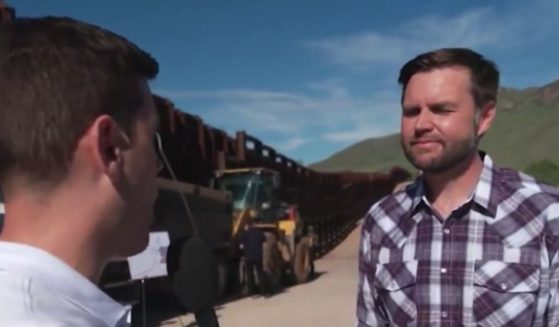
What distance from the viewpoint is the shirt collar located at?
2.29 m

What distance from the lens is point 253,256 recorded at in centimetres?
1625

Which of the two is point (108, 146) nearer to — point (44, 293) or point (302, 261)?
point (44, 293)

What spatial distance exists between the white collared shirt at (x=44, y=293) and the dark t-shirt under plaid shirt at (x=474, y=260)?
1465 mm

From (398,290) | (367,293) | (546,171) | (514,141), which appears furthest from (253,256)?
(514,141)

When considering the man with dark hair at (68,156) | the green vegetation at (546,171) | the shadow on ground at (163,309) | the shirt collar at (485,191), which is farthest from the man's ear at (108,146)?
the green vegetation at (546,171)

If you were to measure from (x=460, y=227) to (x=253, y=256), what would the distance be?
46.2 feet

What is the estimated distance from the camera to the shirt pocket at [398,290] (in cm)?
230

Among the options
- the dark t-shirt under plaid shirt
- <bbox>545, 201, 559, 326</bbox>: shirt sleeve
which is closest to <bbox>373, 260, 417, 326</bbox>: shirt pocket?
the dark t-shirt under plaid shirt

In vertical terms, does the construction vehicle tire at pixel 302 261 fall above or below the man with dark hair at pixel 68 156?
below

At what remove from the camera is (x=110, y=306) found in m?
0.95

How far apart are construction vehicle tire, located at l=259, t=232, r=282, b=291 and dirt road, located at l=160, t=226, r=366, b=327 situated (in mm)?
335

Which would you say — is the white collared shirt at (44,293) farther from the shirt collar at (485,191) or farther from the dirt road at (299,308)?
the dirt road at (299,308)

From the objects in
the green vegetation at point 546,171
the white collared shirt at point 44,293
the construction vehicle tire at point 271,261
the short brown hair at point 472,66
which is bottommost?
the construction vehicle tire at point 271,261

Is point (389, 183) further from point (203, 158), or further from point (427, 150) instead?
point (427, 150)
